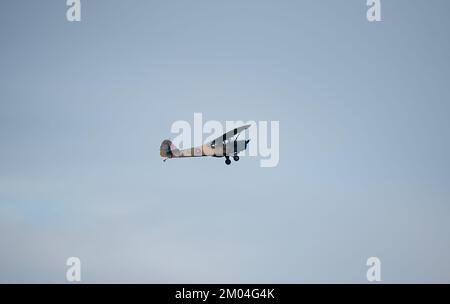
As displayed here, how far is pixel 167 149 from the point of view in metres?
69.4

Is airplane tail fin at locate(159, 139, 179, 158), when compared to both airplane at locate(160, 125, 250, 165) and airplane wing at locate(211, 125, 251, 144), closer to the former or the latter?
airplane at locate(160, 125, 250, 165)

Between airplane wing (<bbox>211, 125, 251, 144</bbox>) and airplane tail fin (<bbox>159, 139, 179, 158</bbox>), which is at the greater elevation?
airplane wing (<bbox>211, 125, 251, 144</bbox>)

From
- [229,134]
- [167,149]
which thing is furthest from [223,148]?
[167,149]

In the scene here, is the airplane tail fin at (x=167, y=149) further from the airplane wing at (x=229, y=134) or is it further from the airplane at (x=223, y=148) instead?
the airplane wing at (x=229, y=134)

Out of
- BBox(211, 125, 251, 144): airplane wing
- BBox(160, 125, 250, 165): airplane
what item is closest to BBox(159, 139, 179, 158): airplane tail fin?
BBox(160, 125, 250, 165): airplane

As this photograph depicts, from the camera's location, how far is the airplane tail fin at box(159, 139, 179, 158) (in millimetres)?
69113

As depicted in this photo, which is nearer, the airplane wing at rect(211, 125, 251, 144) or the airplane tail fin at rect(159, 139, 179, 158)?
the airplane wing at rect(211, 125, 251, 144)

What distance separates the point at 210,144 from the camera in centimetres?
6694

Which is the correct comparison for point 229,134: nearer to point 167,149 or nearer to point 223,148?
point 223,148

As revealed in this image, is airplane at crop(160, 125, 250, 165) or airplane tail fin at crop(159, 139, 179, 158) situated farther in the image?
airplane tail fin at crop(159, 139, 179, 158)
